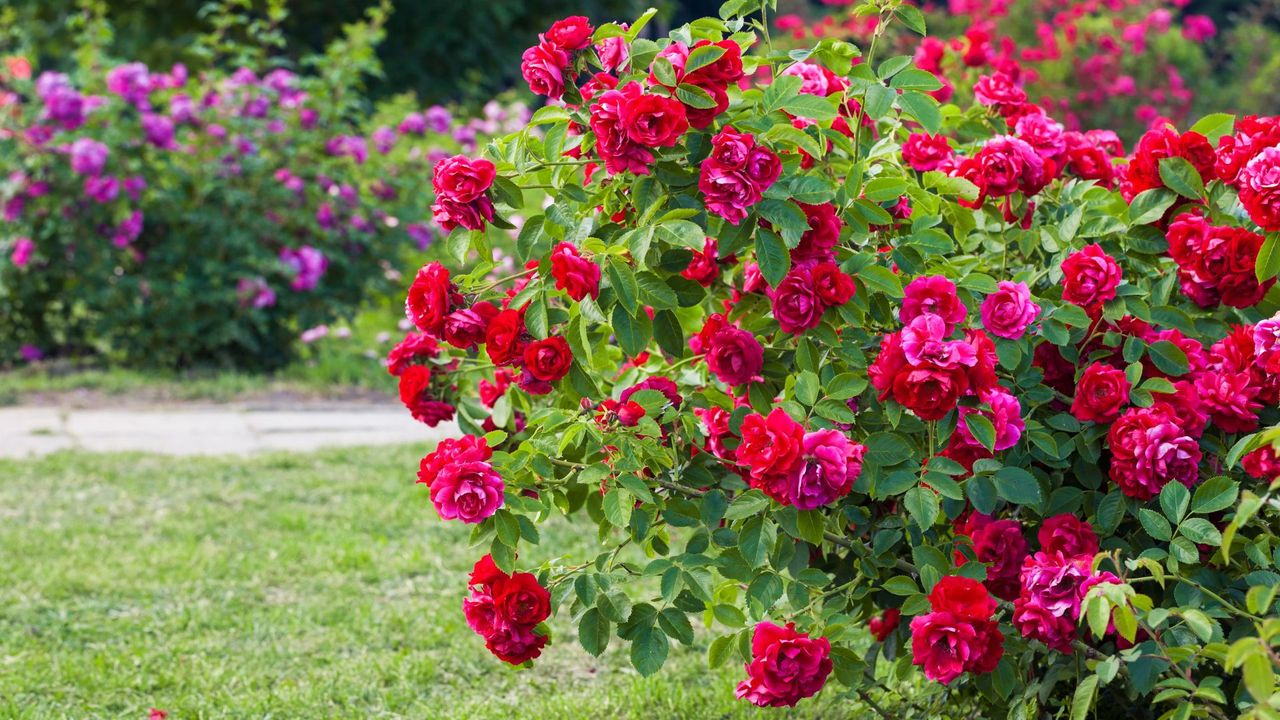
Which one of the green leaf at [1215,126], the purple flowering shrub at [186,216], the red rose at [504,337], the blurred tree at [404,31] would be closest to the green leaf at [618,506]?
the red rose at [504,337]

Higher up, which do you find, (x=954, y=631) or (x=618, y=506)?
(x=618, y=506)

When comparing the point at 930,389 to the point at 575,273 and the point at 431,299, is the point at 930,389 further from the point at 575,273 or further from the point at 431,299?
the point at 431,299

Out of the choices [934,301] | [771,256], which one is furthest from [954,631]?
[771,256]

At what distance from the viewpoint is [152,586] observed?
3.99 m

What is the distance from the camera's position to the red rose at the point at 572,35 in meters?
2.16

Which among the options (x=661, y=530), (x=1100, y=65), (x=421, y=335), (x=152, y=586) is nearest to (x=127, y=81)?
(x=152, y=586)

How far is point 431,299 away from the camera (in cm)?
220

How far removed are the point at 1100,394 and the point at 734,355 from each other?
2.01ft

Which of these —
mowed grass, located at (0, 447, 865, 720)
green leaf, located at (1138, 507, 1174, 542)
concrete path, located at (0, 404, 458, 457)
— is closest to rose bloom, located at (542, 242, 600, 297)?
green leaf, located at (1138, 507, 1174, 542)

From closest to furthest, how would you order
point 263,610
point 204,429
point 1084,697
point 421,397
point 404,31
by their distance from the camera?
1. point 1084,697
2. point 421,397
3. point 263,610
4. point 204,429
5. point 404,31

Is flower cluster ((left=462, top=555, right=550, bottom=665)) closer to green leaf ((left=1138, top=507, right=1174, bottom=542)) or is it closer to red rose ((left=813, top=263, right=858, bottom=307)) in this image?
red rose ((left=813, top=263, right=858, bottom=307))

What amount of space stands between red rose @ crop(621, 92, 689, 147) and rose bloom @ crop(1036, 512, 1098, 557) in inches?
34.6

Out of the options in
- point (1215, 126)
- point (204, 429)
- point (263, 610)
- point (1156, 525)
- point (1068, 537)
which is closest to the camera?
point (1156, 525)

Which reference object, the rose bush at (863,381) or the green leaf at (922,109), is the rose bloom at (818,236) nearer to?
the rose bush at (863,381)
